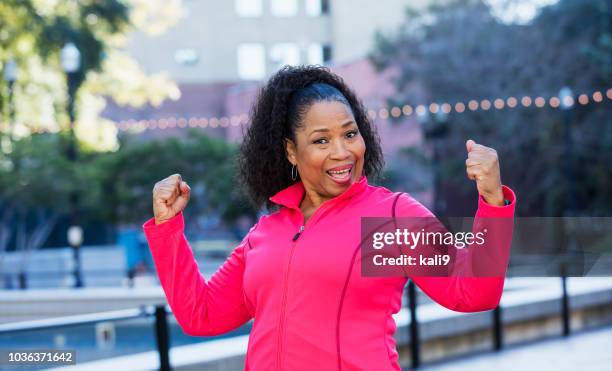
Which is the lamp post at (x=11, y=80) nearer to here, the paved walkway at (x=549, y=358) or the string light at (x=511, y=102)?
the string light at (x=511, y=102)

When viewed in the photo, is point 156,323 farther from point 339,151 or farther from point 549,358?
point 549,358

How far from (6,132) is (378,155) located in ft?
70.1

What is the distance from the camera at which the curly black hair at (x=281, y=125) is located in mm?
2699

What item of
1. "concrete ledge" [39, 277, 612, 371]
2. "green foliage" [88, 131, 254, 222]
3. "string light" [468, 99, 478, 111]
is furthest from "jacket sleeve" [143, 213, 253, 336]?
"string light" [468, 99, 478, 111]

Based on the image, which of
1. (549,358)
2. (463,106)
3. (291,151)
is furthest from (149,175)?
(291,151)

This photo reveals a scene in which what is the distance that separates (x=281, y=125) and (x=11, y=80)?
18.8 meters

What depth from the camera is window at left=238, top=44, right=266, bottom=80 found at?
42344 mm

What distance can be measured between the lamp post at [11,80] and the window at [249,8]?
2001 cm

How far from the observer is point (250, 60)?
42.5m

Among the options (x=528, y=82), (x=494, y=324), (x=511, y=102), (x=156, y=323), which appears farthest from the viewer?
(x=528, y=82)

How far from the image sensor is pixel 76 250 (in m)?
19.0

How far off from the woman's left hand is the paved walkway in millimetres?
6249

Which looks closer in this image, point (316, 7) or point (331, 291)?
point (331, 291)

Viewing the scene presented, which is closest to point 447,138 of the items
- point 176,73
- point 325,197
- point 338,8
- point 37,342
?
point 338,8
